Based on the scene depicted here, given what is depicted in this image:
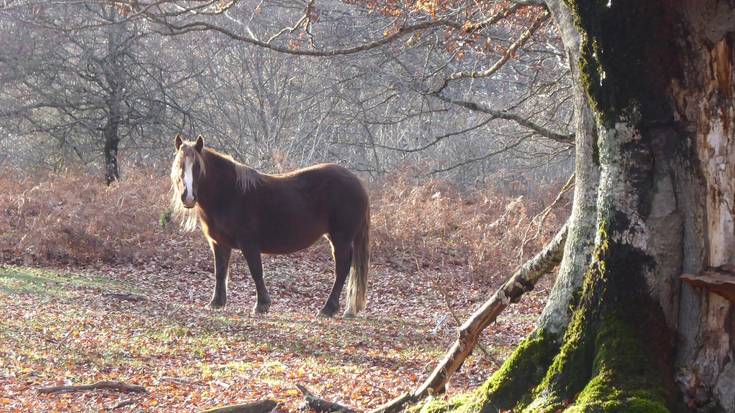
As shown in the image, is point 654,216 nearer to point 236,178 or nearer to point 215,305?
point 236,178

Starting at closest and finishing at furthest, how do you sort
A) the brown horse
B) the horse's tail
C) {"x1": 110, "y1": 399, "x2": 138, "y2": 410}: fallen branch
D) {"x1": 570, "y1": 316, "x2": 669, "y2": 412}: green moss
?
{"x1": 570, "y1": 316, "x2": 669, "y2": 412}: green moss → {"x1": 110, "y1": 399, "x2": 138, "y2": 410}: fallen branch → the brown horse → the horse's tail

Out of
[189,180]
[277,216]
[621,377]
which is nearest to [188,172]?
[189,180]

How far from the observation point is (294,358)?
27.8ft

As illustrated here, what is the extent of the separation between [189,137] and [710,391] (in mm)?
19276

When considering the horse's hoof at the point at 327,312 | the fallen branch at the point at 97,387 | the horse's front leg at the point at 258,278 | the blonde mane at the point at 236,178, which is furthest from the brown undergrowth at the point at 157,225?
the fallen branch at the point at 97,387

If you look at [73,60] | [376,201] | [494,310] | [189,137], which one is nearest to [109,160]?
[189,137]

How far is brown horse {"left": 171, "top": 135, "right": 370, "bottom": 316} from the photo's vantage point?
11547mm

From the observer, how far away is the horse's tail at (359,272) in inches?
468

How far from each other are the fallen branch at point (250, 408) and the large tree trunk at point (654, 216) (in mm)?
2066

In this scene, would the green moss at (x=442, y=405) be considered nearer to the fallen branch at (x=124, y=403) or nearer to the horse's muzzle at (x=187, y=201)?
the fallen branch at (x=124, y=403)

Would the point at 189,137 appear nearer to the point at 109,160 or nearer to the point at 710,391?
the point at 109,160

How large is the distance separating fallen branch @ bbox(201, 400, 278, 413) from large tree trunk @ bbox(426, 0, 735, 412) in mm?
2066

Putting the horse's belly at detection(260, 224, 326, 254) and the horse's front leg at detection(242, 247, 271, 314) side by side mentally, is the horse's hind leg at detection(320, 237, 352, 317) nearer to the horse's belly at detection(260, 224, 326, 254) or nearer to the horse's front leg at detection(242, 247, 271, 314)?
the horse's belly at detection(260, 224, 326, 254)

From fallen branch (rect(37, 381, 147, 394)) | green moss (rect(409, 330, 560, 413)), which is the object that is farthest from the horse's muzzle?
green moss (rect(409, 330, 560, 413))
